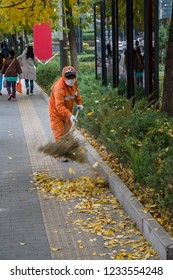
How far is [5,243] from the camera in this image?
25.4 ft

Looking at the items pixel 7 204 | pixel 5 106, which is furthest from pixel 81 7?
pixel 7 204

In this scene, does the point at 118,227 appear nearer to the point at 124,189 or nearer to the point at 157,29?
the point at 124,189

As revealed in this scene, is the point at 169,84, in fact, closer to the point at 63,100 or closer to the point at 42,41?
the point at 63,100

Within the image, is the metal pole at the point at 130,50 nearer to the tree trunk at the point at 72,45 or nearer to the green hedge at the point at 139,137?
the green hedge at the point at 139,137

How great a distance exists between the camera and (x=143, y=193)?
8500 mm

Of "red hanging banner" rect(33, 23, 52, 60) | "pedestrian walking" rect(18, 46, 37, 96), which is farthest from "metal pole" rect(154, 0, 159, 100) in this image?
"red hanging banner" rect(33, 23, 52, 60)

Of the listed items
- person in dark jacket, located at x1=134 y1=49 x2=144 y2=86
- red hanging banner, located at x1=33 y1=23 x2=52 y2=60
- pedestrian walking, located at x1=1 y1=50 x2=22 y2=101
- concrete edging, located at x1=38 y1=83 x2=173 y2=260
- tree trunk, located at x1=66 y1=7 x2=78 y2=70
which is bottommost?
red hanging banner, located at x1=33 y1=23 x2=52 y2=60

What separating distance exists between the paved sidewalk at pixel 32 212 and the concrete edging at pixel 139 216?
7.4 inches

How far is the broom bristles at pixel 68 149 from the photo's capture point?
37.0 ft

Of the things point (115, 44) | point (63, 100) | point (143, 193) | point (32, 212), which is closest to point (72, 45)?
point (115, 44)

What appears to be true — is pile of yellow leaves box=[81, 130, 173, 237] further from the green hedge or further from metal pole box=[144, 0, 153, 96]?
metal pole box=[144, 0, 153, 96]

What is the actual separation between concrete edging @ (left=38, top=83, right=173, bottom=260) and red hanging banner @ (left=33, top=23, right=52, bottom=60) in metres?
21.8

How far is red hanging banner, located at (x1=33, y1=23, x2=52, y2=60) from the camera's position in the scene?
1277 inches

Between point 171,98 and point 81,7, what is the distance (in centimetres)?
1223
